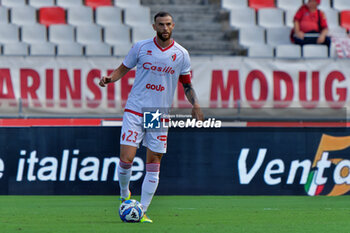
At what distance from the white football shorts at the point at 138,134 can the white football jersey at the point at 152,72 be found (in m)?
0.11

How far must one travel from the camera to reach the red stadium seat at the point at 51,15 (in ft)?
54.6

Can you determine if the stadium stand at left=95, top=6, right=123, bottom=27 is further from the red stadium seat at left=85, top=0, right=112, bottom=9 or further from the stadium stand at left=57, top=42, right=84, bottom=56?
the stadium stand at left=57, top=42, right=84, bottom=56

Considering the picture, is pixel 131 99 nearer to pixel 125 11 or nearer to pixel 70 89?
pixel 70 89

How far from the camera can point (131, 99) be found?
24.9ft

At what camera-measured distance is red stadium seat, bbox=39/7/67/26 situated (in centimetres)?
1664

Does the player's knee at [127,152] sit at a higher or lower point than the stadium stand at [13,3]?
higher

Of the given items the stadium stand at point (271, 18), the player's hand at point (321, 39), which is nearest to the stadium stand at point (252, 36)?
the stadium stand at point (271, 18)

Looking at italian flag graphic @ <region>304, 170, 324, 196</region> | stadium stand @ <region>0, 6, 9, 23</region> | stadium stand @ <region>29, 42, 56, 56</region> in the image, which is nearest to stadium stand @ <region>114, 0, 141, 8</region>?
stadium stand @ <region>29, 42, 56, 56</region>

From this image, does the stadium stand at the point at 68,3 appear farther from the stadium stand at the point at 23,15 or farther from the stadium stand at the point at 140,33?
the stadium stand at the point at 140,33

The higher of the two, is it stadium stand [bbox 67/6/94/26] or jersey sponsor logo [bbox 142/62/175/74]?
jersey sponsor logo [bbox 142/62/175/74]
